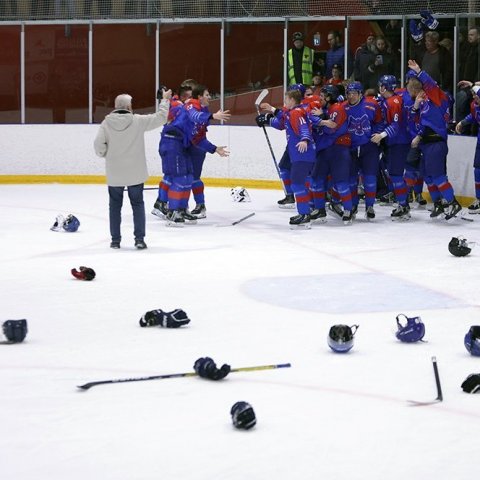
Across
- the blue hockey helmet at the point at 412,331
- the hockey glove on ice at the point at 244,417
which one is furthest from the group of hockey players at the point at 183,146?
the hockey glove on ice at the point at 244,417

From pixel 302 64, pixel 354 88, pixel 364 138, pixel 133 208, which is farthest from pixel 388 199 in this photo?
pixel 133 208

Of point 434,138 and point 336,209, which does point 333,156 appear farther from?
point 434,138

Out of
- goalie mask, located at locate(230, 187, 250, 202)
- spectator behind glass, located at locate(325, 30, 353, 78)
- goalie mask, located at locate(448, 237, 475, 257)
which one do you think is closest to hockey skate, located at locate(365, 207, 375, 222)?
goalie mask, located at locate(230, 187, 250, 202)

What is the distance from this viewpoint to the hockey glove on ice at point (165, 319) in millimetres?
6023

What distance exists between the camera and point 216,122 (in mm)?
14641

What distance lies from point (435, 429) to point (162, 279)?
3.46m

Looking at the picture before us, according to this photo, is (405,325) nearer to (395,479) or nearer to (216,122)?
(395,479)

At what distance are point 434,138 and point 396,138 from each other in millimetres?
462

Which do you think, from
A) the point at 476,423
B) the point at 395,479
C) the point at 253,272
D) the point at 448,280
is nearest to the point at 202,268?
the point at 253,272

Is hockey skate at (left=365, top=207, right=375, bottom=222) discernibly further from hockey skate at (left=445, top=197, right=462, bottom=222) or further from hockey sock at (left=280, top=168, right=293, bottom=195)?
hockey sock at (left=280, top=168, right=293, bottom=195)

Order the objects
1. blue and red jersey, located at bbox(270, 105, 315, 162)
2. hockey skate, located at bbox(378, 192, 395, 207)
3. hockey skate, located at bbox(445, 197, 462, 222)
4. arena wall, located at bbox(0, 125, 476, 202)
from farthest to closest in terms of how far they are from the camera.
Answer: arena wall, located at bbox(0, 125, 476, 202), hockey skate, located at bbox(378, 192, 395, 207), hockey skate, located at bbox(445, 197, 462, 222), blue and red jersey, located at bbox(270, 105, 315, 162)

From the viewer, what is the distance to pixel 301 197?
1026cm

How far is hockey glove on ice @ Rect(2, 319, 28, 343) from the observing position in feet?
18.4

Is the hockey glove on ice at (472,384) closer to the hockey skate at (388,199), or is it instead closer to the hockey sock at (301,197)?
the hockey sock at (301,197)
